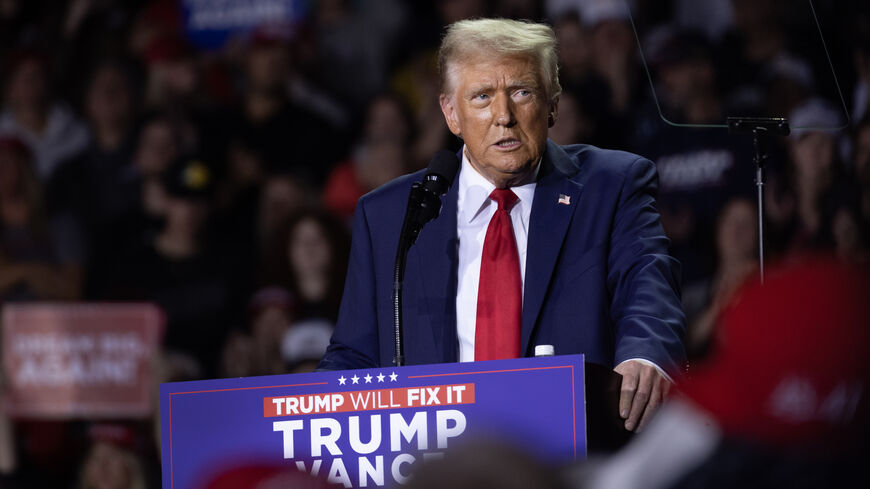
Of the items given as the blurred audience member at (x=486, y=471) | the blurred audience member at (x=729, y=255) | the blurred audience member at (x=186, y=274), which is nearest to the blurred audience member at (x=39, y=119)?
the blurred audience member at (x=186, y=274)

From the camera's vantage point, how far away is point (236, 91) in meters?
5.95

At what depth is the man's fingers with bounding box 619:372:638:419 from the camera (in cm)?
200

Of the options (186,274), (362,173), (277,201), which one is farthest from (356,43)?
(186,274)

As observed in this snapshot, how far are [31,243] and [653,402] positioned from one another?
4569 millimetres

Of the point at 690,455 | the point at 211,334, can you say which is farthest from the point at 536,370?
the point at 211,334

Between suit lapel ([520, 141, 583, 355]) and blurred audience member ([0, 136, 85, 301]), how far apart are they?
381cm

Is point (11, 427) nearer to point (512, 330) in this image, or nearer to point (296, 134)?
point (296, 134)

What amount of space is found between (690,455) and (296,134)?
4989 millimetres

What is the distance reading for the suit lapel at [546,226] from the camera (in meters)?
2.37

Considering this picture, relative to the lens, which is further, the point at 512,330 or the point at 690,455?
the point at 512,330

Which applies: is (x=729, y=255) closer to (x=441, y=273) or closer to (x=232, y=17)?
(x=441, y=273)

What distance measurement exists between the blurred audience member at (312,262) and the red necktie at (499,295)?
2.73 meters

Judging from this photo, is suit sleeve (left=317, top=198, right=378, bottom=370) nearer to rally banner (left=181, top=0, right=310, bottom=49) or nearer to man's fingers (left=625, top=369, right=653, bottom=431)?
man's fingers (left=625, top=369, right=653, bottom=431)

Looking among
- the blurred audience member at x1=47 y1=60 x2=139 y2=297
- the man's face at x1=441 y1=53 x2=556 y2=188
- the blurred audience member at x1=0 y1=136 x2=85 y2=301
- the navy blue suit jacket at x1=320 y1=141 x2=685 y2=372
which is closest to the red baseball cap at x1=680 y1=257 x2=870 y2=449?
the navy blue suit jacket at x1=320 y1=141 x2=685 y2=372
